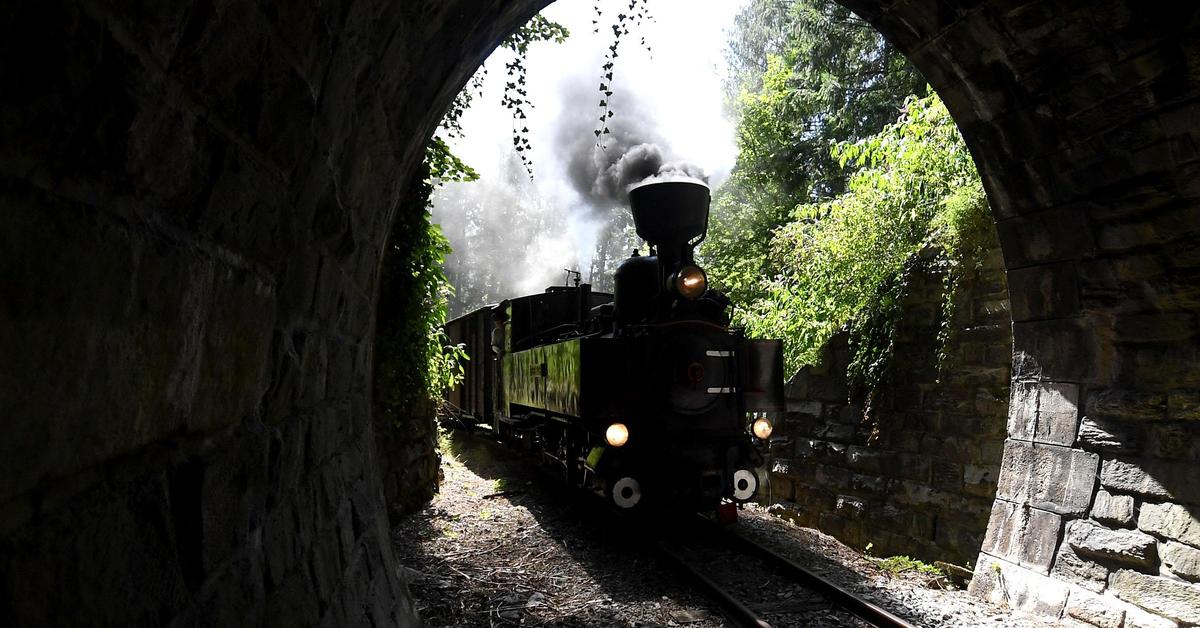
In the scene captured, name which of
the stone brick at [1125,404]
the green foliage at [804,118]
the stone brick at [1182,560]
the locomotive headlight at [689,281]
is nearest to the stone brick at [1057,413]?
the stone brick at [1125,404]

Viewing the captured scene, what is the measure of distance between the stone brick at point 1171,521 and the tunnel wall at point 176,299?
4.81 m

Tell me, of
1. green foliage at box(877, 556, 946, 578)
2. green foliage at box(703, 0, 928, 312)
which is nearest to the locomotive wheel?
green foliage at box(877, 556, 946, 578)

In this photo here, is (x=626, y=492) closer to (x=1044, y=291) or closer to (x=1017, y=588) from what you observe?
(x=1017, y=588)

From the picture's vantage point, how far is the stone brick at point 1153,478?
174 inches

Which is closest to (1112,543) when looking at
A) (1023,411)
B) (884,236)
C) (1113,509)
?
(1113,509)

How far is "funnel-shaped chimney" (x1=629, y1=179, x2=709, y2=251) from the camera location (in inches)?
274

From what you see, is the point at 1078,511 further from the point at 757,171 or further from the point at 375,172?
the point at 757,171

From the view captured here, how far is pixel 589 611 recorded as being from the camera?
189 inches

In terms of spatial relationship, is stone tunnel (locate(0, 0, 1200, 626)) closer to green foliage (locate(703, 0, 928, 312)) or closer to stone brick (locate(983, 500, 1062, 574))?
stone brick (locate(983, 500, 1062, 574))

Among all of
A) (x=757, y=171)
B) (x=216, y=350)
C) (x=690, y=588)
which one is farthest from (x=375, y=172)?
(x=757, y=171)

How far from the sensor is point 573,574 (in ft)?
18.5

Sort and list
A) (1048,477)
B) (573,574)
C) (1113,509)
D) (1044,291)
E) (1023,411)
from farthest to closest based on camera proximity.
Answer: (573,574) < (1023,411) < (1044,291) < (1048,477) < (1113,509)

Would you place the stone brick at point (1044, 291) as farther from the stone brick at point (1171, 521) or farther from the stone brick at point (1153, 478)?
the stone brick at point (1171, 521)

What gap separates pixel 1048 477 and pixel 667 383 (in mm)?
3071
